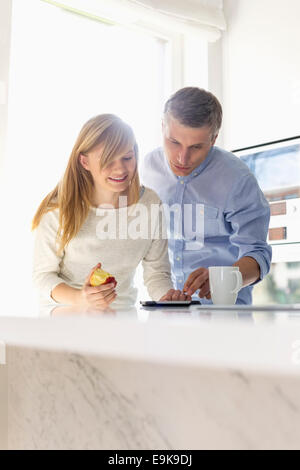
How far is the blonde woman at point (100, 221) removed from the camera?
60.5 inches

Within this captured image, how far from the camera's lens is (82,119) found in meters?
2.52

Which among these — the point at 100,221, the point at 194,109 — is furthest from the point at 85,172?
the point at 194,109

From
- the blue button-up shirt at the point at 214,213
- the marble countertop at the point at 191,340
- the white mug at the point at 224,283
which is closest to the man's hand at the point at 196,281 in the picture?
the white mug at the point at 224,283

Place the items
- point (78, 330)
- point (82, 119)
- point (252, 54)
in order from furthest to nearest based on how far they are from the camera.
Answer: point (252, 54) → point (82, 119) → point (78, 330)

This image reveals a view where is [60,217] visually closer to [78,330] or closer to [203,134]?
[203,134]

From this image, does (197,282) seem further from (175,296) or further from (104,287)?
(104,287)

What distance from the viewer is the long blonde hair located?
62.3 inches

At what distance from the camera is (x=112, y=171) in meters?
1.61

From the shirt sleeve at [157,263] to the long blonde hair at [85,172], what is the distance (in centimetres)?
13

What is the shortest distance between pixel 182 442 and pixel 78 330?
1.02ft

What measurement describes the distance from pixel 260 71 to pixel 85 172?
1.54 metres
